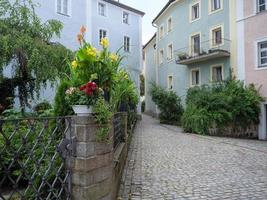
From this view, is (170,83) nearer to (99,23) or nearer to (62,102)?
(99,23)

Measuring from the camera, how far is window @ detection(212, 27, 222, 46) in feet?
69.2

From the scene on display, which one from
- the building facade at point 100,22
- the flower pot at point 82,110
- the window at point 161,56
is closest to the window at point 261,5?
the building facade at point 100,22

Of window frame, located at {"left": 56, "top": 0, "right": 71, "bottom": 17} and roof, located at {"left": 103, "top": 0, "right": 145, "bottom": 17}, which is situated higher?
roof, located at {"left": 103, "top": 0, "right": 145, "bottom": 17}

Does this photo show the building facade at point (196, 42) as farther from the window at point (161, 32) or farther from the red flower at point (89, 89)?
the red flower at point (89, 89)

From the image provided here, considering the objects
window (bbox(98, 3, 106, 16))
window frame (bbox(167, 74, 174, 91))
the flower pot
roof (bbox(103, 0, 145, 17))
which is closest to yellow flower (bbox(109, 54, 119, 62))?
the flower pot

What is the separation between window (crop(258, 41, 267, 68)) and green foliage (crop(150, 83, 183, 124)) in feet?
26.1

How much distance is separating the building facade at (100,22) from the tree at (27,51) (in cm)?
398

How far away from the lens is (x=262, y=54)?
17562mm

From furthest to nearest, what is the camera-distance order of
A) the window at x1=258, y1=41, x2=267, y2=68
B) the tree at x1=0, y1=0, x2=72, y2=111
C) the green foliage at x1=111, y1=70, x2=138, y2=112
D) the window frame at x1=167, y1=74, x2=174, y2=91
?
1. the window frame at x1=167, y1=74, x2=174, y2=91
2. the window at x1=258, y1=41, x2=267, y2=68
3. the tree at x1=0, y1=0, x2=72, y2=111
4. the green foliage at x1=111, y1=70, x2=138, y2=112

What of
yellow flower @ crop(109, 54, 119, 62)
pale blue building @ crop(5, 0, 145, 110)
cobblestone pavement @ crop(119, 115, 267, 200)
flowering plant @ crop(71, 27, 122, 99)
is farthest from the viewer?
pale blue building @ crop(5, 0, 145, 110)

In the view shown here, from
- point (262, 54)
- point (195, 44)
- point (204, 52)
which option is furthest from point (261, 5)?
point (195, 44)

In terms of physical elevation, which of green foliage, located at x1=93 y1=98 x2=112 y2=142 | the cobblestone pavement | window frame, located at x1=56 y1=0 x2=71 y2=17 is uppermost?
window frame, located at x1=56 y1=0 x2=71 y2=17

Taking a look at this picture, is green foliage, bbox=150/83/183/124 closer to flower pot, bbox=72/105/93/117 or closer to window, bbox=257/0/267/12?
window, bbox=257/0/267/12

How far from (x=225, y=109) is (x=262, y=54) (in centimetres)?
419
